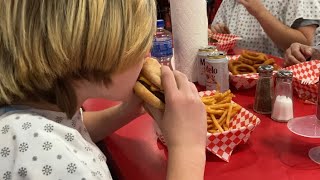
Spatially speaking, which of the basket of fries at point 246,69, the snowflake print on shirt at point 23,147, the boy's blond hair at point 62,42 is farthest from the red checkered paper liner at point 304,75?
the snowflake print on shirt at point 23,147

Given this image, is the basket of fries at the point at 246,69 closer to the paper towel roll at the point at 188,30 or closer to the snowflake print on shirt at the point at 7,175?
the paper towel roll at the point at 188,30

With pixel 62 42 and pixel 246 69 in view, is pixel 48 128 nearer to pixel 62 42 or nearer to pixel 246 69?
pixel 62 42

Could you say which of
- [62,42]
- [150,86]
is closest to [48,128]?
[62,42]

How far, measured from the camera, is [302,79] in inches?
50.4

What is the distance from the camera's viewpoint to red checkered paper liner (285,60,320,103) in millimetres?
1199

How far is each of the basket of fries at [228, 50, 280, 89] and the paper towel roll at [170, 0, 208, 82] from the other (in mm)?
135

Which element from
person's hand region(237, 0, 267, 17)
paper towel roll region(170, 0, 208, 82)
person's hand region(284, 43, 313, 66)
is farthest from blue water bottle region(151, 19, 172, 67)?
person's hand region(237, 0, 267, 17)

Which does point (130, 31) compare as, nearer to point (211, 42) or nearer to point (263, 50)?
point (211, 42)

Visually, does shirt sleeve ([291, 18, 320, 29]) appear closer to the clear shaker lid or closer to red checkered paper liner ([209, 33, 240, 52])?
red checkered paper liner ([209, 33, 240, 52])

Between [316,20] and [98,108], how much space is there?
133 cm

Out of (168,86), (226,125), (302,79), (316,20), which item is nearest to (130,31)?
(168,86)

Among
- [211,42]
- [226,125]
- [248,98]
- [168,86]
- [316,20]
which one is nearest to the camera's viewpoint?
[168,86]

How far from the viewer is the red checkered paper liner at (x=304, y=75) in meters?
1.20

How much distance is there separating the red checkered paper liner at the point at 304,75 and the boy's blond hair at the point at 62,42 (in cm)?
63
